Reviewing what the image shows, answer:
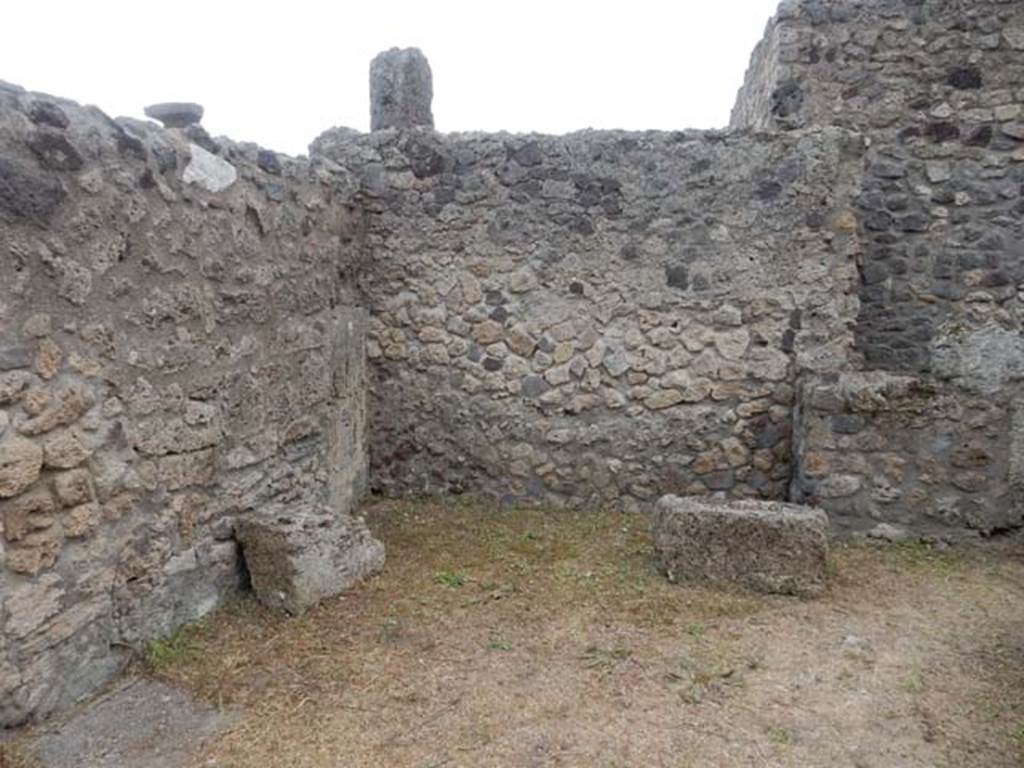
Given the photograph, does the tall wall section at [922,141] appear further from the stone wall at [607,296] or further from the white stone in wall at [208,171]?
the white stone in wall at [208,171]

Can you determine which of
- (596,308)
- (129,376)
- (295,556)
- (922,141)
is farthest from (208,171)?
(922,141)

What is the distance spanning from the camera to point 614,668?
11.3ft

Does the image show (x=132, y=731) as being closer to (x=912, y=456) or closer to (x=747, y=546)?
(x=747, y=546)

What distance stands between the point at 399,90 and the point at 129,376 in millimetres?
3519

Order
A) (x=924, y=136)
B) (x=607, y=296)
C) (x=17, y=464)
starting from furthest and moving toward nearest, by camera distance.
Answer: (x=924, y=136), (x=607, y=296), (x=17, y=464)

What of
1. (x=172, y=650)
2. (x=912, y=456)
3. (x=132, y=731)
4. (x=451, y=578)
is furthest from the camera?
(x=912, y=456)

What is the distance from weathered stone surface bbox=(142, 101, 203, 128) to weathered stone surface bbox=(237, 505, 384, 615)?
1.96m

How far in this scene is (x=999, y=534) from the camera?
16.4ft

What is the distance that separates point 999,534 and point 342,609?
12.9ft

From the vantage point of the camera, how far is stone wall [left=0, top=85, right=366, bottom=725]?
2.86 meters

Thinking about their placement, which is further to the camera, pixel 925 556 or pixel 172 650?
pixel 925 556

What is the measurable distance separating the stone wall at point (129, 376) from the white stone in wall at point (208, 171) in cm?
1

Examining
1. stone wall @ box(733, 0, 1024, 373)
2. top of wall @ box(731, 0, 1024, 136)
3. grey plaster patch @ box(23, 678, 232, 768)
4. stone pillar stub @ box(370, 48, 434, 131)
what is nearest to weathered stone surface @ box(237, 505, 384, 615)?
grey plaster patch @ box(23, 678, 232, 768)

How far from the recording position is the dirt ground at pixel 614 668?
2.84 meters
